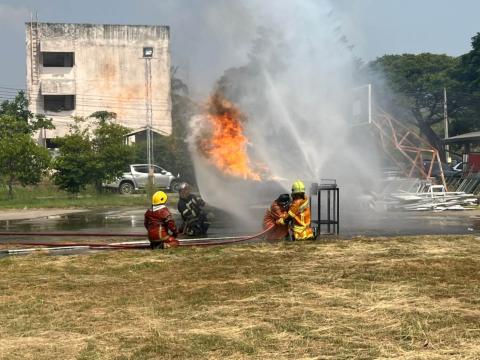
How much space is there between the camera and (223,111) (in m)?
17.4

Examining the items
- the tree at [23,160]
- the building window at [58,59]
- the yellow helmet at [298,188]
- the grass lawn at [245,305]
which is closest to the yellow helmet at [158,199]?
the grass lawn at [245,305]

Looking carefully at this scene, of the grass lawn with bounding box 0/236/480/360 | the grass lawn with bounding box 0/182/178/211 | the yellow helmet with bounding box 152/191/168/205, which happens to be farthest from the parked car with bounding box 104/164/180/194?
the grass lawn with bounding box 0/236/480/360

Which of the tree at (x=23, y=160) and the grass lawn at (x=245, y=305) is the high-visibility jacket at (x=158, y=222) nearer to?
the grass lawn at (x=245, y=305)

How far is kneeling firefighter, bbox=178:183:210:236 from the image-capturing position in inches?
534

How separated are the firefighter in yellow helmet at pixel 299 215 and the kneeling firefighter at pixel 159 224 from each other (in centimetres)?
231

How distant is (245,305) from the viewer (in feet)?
21.5

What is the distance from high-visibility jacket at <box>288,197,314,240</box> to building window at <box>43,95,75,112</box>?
139 feet

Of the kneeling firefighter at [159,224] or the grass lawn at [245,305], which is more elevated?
the kneeling firefighter at [159,224]

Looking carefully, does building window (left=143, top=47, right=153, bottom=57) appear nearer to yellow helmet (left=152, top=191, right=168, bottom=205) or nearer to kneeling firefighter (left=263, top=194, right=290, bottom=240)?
kneeling firefighter (left=263, top=194, right=290, bottom=240)

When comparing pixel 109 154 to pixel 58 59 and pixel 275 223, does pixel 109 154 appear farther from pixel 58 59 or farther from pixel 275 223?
pixel 58 59

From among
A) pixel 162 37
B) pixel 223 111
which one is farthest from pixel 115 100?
pixel 223 111

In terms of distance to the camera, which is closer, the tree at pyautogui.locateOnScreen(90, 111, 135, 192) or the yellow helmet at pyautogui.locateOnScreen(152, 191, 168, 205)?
the yellow helmet at pyautogui.locateOnScreen(152, 191, 168, 205)

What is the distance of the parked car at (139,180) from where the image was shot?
33.6m

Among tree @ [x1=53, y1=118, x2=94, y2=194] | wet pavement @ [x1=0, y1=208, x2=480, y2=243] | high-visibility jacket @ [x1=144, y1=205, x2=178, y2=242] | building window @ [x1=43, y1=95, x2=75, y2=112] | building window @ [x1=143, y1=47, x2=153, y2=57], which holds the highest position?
building window @ [x1=143, y1=47, x2=153, y2=57]
